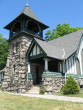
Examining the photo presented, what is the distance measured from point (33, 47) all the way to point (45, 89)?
16.1 feet

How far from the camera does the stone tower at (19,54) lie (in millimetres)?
14297

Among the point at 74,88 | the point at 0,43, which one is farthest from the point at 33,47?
the point at 0,43

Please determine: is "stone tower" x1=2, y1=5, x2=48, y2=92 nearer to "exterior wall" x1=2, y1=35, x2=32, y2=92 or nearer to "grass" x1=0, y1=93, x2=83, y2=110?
"exterior wall" x1=2, y1=35, x2=32, y2=92

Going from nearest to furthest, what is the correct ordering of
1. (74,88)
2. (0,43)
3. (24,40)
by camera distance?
(74,88), (24,40), (0,43)

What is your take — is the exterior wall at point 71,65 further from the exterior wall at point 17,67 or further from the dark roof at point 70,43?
the exterior wall at point 17,67

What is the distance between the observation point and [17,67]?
49.4ft

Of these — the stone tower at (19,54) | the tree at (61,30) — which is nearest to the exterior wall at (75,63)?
the stone tower at (19,54)

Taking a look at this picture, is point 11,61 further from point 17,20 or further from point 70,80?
point 70,80

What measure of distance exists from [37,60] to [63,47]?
3.69 meters

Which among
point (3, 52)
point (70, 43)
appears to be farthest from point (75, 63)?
point (3, 52)

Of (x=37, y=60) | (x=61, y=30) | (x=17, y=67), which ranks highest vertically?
(x=61, y=30)

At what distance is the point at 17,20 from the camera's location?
16469 millimetres

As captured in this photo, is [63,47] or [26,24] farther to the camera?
[63,47]

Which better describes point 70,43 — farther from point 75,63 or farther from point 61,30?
point 61,30
